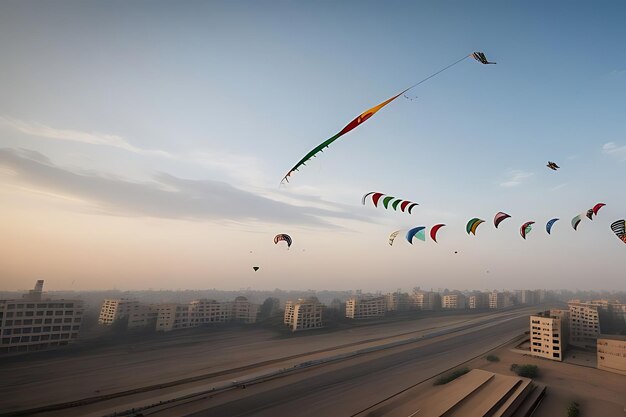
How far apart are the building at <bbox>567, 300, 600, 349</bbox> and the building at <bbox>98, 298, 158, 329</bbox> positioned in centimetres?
7568

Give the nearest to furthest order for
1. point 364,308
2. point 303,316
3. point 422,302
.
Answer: point 303,316 → point 364,308 → point 422,302

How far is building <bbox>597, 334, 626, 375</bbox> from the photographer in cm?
3116

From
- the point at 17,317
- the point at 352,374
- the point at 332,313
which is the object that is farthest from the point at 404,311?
the point at 17,317

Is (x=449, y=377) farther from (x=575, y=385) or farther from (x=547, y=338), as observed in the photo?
(x=547, y=338)

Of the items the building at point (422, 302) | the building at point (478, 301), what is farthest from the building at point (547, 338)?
the building at point (478, 301)

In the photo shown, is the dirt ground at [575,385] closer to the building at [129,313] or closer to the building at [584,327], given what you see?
the building at [584,327]

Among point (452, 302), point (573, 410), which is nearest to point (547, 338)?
point (573, 410)

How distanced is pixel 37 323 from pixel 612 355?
7116cm

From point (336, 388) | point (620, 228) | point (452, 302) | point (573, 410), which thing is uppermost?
point (620, 228)

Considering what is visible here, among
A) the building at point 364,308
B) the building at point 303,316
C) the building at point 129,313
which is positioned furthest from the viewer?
the building at point 364,308

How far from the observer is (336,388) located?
26.2m

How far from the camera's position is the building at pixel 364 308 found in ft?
269

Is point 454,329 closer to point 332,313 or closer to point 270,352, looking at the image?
point 332,313

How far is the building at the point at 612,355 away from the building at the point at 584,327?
541 inches
